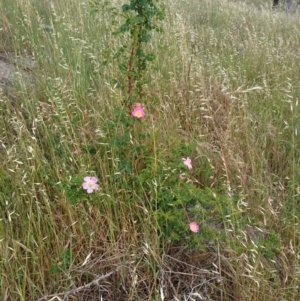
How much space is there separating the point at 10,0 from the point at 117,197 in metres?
3.11

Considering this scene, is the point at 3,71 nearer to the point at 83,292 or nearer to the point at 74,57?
the point at 74,57

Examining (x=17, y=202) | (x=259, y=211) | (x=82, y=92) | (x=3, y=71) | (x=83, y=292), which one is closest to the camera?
(x=83, y=292)

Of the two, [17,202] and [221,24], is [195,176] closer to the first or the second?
[17,202]

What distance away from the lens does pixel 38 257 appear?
1.51 m

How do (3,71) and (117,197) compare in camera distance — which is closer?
(117,197)

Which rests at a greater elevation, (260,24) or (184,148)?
(184,148)

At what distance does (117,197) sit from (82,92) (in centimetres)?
103

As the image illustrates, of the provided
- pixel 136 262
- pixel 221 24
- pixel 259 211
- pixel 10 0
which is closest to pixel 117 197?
pixel 136 262

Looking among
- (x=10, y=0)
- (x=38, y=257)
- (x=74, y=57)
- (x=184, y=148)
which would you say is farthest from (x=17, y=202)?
(x=10, y=0)

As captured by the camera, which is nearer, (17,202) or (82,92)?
(17,202)

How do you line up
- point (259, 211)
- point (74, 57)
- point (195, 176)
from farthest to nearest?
point (74, 57), point (195, 176), point (259, 211)

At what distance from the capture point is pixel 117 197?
5.71 feet

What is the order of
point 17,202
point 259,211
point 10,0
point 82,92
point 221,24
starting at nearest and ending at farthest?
point 17,202, point 259,211, point 82,92, point 10,0, point 221,24

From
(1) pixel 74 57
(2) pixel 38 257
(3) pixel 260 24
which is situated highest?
(1) pixel 74 57
